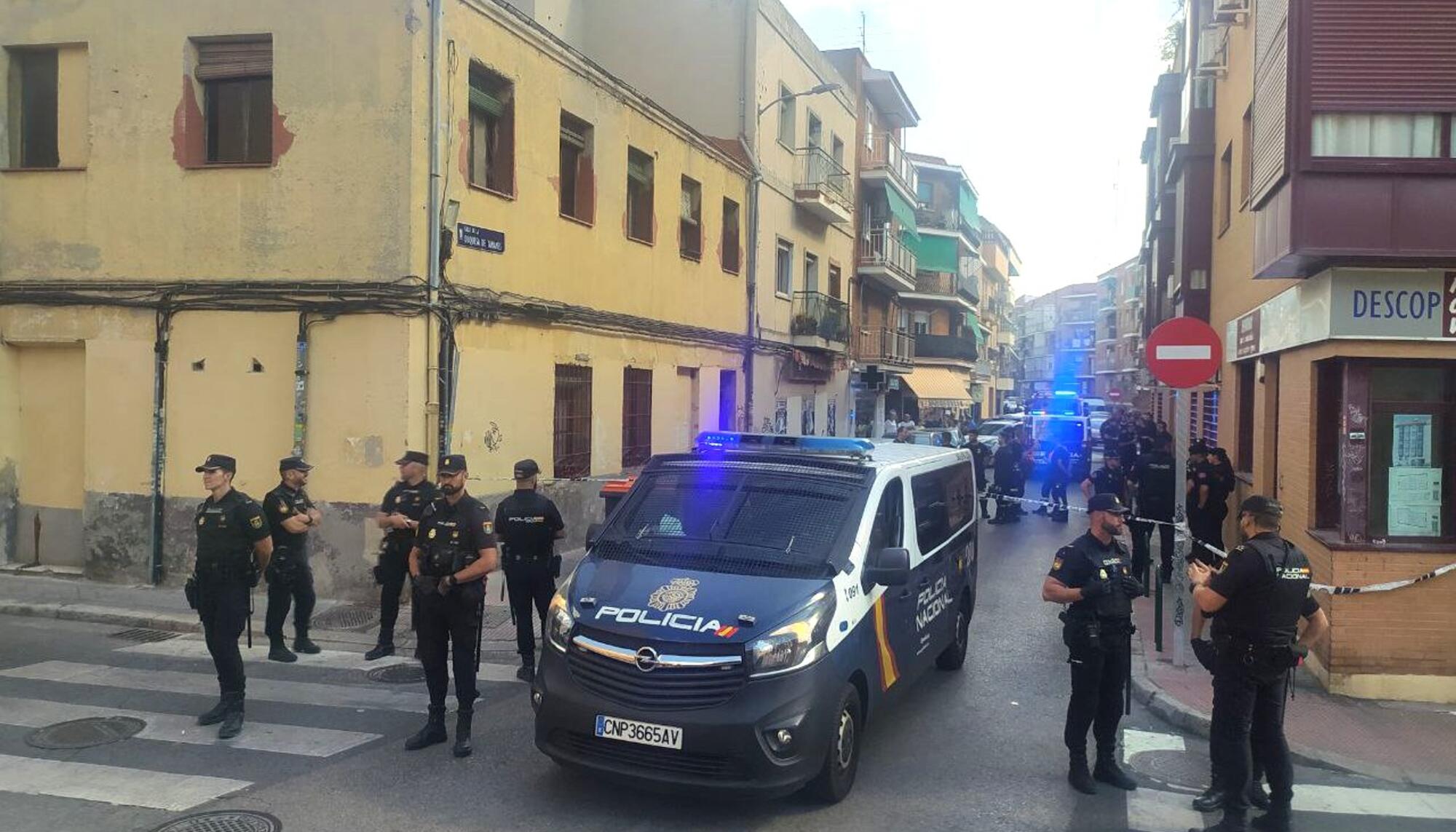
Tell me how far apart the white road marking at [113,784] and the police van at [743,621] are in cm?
190

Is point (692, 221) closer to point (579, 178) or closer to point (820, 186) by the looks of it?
point (579, 178)

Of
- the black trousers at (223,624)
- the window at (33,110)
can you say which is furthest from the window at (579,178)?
the black trousers at (223,624)

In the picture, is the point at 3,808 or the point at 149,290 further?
the point at 149,290

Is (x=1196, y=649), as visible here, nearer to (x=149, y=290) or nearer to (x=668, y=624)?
(x=668, y=624)

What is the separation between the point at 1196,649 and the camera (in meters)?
5.49

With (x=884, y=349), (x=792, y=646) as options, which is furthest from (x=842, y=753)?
(x=884, y=349)

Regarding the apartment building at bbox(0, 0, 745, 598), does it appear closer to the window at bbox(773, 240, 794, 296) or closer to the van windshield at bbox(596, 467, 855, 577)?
the van windshield at bbox(596, 467, 855, 577)

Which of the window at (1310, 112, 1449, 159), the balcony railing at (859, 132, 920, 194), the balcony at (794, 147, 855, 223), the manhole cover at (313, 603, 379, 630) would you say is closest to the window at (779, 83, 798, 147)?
the balcony at (794, 147, 855, 223)

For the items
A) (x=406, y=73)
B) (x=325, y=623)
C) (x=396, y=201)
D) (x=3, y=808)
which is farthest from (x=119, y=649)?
(x=406, y=73)

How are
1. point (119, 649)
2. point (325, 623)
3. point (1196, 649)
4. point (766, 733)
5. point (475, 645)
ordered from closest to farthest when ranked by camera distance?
point (766, 733) → point (1196, 649) → point (475, 645) → point (119, 649) → point (325, 623)

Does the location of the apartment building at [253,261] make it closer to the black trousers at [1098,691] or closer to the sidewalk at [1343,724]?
the black trousers at [1098,691]

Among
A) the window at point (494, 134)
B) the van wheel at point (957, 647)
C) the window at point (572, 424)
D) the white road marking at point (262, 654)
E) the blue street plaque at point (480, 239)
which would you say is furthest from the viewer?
the window at point (572, 424)

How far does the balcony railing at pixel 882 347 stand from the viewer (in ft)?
105

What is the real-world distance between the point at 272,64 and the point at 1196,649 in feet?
36.1
